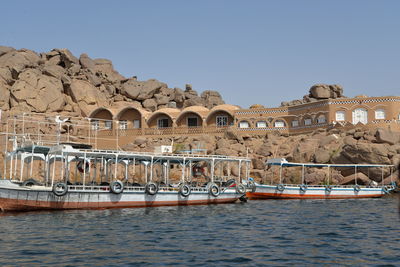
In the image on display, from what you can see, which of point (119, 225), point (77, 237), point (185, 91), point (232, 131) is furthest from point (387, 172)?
point (185, 91)

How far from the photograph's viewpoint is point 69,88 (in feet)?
196

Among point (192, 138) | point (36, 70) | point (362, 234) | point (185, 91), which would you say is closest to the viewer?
point (362, 234)

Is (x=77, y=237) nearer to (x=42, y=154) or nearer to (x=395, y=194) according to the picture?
(x=42, y=154)

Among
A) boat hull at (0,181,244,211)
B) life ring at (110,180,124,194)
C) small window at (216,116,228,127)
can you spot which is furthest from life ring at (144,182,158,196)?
small window at (216,116,228,127)

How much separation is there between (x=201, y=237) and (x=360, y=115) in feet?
104

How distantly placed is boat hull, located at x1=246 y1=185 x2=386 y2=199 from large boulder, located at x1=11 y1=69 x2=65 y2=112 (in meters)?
30.7

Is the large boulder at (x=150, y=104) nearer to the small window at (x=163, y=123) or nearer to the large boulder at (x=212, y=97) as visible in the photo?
the large boulder at (x=212, y=97)

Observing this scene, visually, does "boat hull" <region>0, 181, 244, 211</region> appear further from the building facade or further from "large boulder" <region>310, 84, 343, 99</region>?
"large boulder" <region>310, 84, 343, 99</region>

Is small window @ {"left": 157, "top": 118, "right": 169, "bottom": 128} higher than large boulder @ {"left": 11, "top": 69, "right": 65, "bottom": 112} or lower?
lower

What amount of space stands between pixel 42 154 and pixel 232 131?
2428 centimetres

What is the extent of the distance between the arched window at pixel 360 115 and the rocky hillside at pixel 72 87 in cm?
2638

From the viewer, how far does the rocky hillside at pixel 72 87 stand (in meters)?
55.6

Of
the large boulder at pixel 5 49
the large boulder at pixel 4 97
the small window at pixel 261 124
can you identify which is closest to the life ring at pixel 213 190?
the small window at pixel 261 124

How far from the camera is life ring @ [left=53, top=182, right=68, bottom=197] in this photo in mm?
26062
